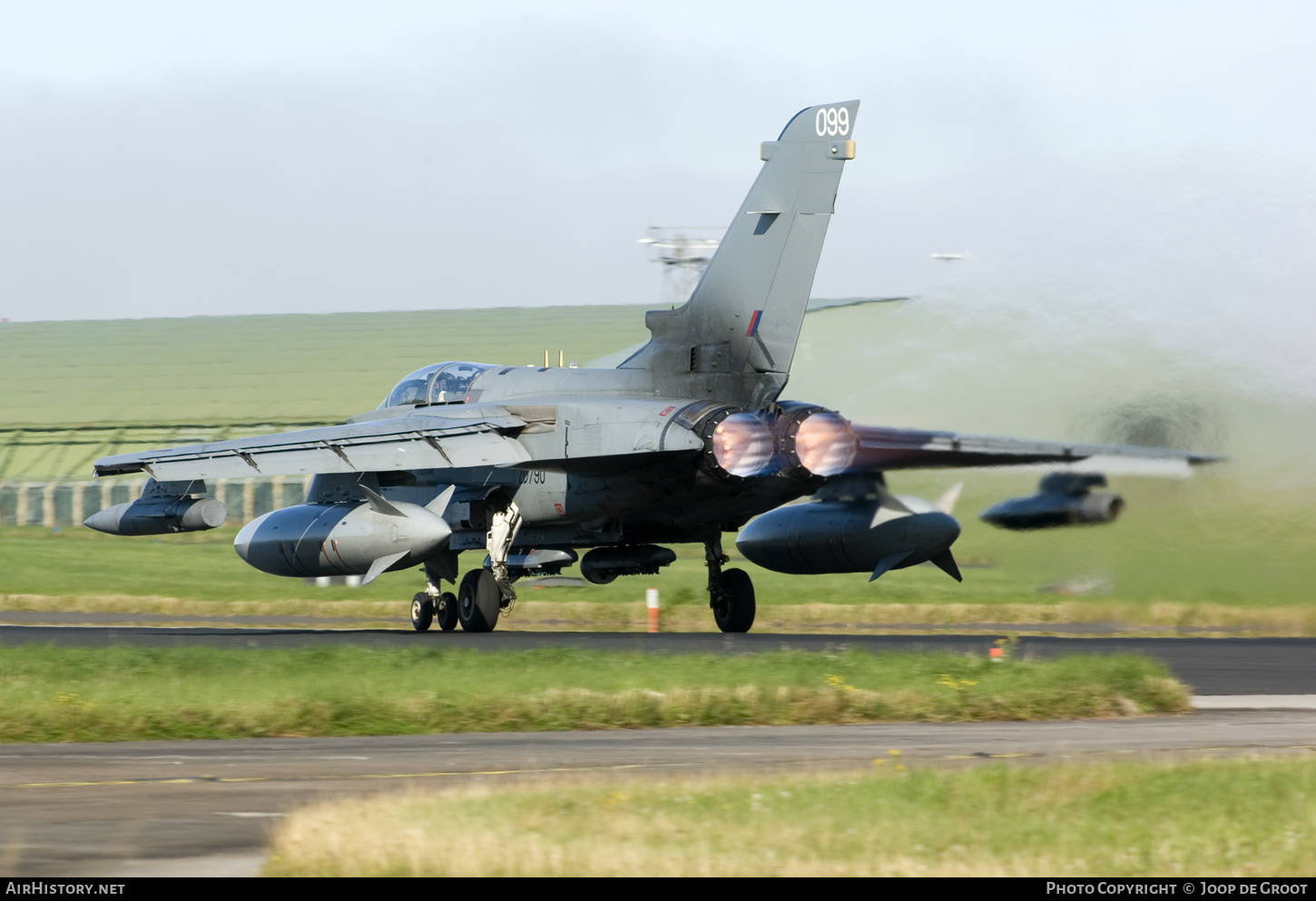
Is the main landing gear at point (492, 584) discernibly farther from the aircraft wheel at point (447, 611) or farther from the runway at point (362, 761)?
the runway at point (362, 761)

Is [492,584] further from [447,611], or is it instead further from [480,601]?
[447,611]

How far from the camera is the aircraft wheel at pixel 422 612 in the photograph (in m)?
29.1

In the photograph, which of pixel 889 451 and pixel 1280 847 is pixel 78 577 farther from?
pixel 1280 847

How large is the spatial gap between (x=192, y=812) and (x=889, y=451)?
16696mm

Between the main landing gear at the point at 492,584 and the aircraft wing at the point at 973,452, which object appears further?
the main landing gear at the point at 492,584

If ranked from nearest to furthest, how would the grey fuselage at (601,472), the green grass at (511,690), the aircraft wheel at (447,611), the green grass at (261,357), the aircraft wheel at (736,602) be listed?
the green grass at (511,690) < the grey fuselage at (601,472) < the aircraft wheel at (736,602) < the aircraft wheel at (447,611) < the green grass at (261,357)

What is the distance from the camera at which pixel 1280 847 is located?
8672 mm

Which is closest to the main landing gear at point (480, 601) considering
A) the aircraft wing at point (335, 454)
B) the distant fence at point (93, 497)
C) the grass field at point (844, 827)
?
the aircraft wing at point (335, 454)

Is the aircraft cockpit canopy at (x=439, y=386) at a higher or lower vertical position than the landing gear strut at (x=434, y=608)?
higher

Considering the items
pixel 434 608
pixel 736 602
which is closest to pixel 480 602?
pixel 434 608

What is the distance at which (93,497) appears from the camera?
57750mm

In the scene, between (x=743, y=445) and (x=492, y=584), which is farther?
(x=492, y=584)

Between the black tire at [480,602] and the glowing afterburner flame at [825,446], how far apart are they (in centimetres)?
616

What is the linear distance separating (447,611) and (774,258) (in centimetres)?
833
